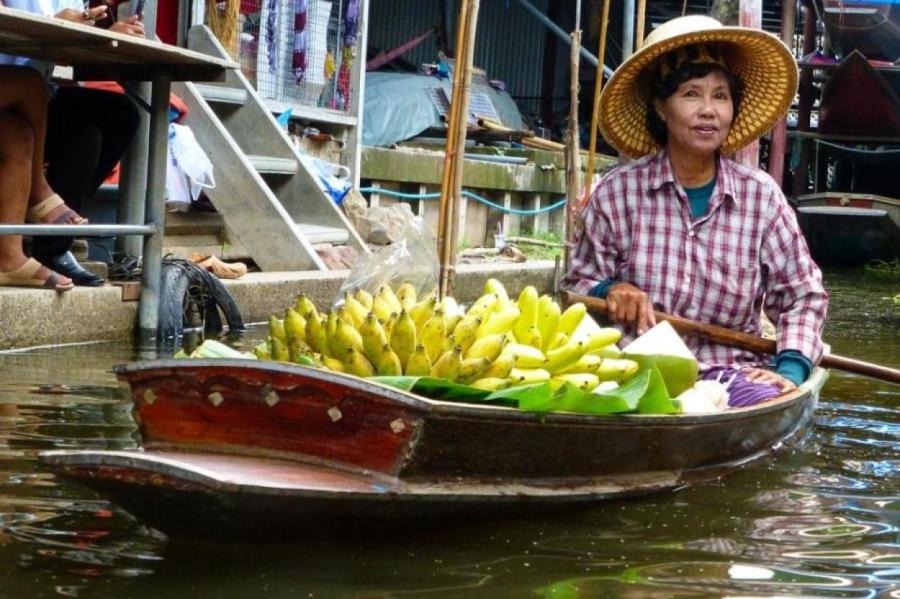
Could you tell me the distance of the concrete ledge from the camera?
6.26 meters

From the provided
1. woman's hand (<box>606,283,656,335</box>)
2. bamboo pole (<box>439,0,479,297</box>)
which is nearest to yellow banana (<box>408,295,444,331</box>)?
woman's hand (<box>606,283,656,335</box>)

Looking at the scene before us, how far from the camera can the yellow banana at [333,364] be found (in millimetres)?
3549

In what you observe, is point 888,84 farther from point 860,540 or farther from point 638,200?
point 860,540

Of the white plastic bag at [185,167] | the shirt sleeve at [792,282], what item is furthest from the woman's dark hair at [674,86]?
the white plastic bag at [185,167]

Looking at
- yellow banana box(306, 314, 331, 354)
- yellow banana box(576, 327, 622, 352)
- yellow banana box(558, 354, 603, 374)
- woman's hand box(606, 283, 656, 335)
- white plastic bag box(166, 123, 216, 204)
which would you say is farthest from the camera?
white plastic bag box(166, 123, 216, 204)

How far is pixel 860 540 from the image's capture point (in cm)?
383

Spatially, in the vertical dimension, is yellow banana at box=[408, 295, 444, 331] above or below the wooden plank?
below

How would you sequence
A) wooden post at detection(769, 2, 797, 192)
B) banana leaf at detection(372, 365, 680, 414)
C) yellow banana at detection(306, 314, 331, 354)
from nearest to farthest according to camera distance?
banana leaf at detection(372, 365, 680, 414), yellow banana at detection(306, 314, 331, 354), wooden post at detection(769, 2, 797, 192)

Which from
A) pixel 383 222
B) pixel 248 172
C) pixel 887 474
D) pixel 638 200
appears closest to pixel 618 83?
pixel 638 200

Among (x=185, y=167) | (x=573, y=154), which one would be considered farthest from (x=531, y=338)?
(x=573, y=154)

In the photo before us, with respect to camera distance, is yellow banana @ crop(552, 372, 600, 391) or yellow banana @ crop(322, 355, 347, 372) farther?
yellow banana @ crop(552, 372, 600, 391)

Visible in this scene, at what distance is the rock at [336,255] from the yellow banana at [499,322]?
5065mm

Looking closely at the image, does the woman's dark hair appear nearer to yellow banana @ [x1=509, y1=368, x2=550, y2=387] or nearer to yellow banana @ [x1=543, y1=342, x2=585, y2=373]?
yellow banana @ [x1=543, y1=342, x2=585, y2=373]

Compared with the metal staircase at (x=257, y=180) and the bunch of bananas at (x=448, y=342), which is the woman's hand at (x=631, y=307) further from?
the metal staircase at (x=257, y=180)
